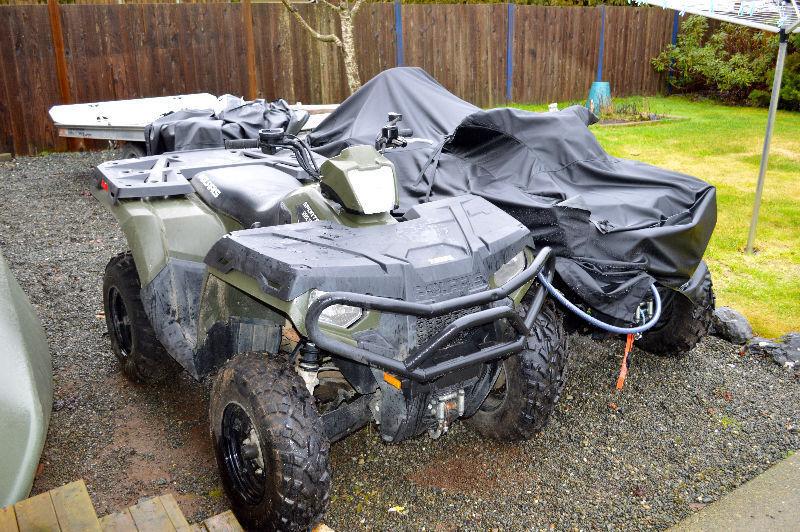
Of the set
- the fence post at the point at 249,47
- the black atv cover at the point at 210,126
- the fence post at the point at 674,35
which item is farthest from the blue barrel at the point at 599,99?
the black atv cover at the point at 210,126

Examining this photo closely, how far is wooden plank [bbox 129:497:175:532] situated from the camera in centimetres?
263

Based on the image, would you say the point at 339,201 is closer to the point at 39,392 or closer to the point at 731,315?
the point at 39,392

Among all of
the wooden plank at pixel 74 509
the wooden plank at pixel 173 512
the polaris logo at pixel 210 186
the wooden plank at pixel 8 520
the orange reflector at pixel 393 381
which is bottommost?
the wooden plank at pixel 173 512

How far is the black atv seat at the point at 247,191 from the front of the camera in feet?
11.1

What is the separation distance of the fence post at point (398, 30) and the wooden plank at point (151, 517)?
11294 millimetres

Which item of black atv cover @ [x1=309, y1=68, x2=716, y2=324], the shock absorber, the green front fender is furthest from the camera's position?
black atv cover @ [x1=309, y1=68, x2=716, y2=324]

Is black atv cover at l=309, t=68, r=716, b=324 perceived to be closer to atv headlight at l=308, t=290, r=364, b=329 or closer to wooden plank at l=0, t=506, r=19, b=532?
atv headlight at l=308, t=290, r=364, b=329

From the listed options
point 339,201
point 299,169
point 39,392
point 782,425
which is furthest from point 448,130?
point 39,392

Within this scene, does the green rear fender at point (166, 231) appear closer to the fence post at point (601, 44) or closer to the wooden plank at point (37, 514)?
the wooden plank at point (37, 514)

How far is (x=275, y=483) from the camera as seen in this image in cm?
268

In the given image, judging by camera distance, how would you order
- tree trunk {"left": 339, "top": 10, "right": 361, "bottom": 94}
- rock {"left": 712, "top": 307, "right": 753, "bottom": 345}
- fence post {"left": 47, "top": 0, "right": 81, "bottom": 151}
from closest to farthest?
rock {"left": 712, "top": 307, "right": 753, "bottom": 345} < tree trunk {"left": 339, "top": 10, "right": 361, "bottom": 94} < fence post {"left": 47, "top": 0, "right": 81, "bottom": 151}

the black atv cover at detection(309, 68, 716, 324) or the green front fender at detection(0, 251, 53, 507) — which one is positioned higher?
the black atv cover at detection(309, 68, 716, 324)

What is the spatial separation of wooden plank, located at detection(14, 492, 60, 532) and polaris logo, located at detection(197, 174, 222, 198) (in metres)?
1.58

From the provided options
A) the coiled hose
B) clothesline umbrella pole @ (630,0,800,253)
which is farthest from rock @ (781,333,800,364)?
clothesline umbrella pole @ (630,0,800,253)
